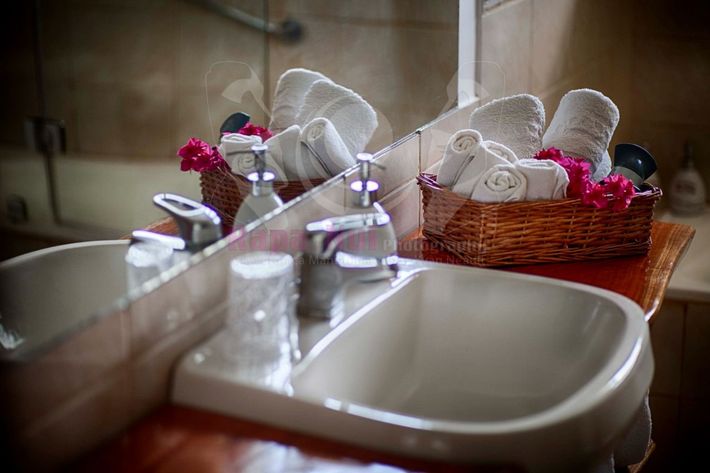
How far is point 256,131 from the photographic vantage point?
1261 mm

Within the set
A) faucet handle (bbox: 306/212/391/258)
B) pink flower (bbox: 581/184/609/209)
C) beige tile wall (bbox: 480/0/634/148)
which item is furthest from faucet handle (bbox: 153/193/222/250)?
beige tile wall (bbox: 480/0/634/148)

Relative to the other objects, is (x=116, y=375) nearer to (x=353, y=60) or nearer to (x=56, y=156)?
(x=56, y=156)

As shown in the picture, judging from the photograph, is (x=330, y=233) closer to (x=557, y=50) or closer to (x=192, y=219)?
(x=192, y=219)

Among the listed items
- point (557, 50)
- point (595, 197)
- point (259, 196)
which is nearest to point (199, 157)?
point (259, 196)

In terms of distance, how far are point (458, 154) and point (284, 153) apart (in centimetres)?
31

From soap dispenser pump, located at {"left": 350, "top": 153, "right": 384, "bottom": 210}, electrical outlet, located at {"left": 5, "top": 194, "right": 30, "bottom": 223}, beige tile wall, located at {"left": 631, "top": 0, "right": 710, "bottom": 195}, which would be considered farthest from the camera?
beige tile wall, located at {"left": 631, "top": 0, "right": 710, "bottom": 195}

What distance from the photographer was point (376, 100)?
159cm

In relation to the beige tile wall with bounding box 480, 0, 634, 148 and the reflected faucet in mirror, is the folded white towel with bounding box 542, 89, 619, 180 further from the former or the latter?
the reflected faucet in mirror

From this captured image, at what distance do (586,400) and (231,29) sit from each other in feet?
2.06

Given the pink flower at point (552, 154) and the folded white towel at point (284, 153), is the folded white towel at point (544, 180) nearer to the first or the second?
the pink flower at point (552, 154)

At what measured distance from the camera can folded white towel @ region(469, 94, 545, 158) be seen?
1.60m

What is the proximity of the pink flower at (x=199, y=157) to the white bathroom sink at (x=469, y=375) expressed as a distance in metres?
0.21

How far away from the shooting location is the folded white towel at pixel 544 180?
1.42 meters

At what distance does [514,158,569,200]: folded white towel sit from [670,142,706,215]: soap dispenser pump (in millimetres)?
1647
